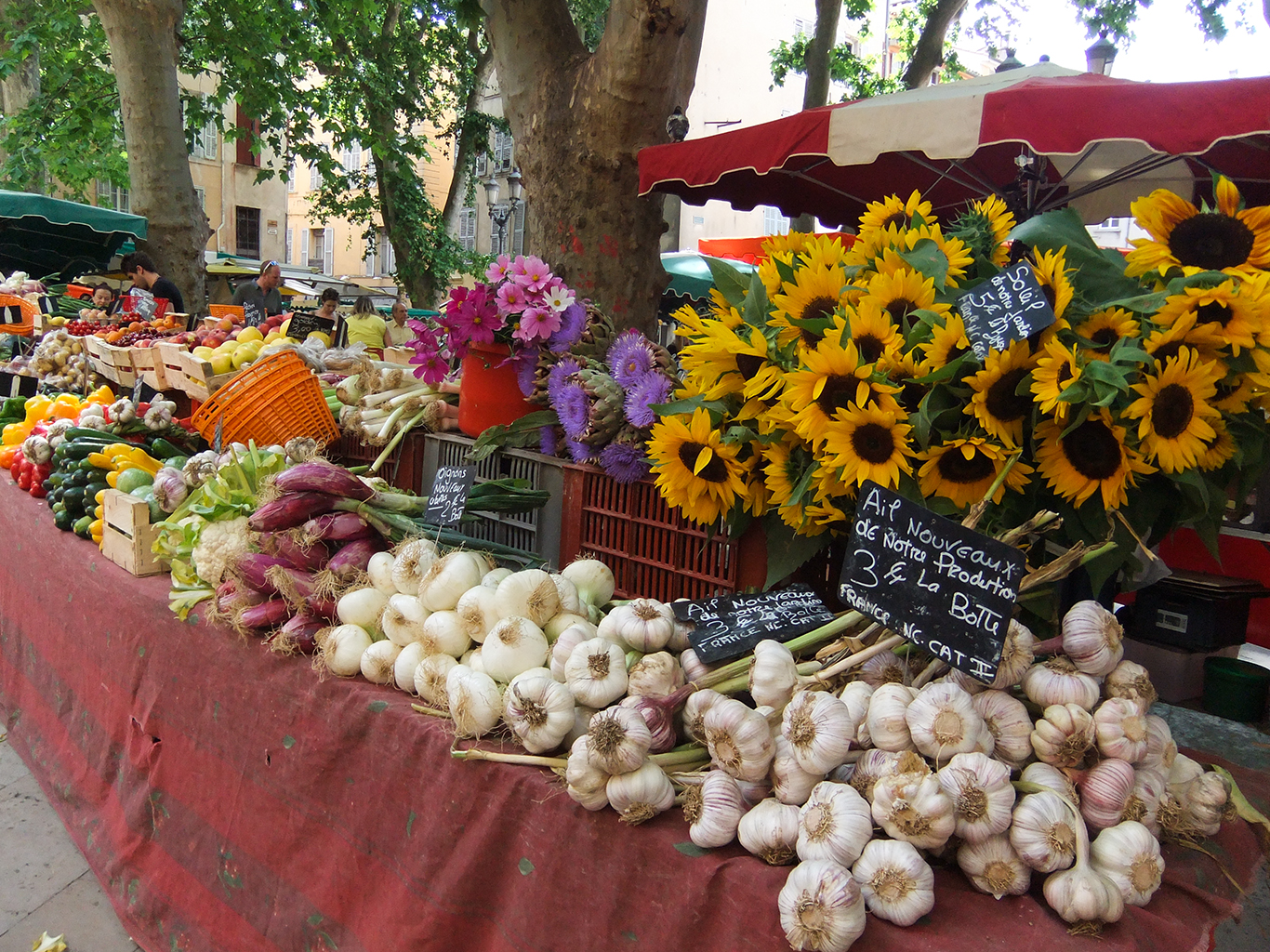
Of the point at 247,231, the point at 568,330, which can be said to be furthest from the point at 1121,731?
the point at 247,231

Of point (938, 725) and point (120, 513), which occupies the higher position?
point (938, 725)

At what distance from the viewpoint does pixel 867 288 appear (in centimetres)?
160

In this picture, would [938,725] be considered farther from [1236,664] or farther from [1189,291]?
[1236,664]

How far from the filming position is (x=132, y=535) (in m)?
2.77

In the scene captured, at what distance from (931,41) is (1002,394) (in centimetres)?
957

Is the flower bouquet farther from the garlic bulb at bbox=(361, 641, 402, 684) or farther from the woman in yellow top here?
the woman in yellow top

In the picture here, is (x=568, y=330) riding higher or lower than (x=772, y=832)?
higher

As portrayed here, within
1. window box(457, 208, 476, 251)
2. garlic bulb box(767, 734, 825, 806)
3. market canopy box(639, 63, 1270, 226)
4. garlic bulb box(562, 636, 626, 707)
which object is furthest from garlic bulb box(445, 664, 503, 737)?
window box(457, 208, 476, 251)

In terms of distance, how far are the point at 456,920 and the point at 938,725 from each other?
38.2 inches

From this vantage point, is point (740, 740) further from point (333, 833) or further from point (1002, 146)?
point (1002, 146)

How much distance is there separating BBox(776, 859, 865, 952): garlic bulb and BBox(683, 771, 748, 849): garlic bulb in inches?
6.4

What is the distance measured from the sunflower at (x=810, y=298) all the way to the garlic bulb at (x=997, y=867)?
888mm

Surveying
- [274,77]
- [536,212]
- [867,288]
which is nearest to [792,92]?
[274,77]

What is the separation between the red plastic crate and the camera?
192 cm
